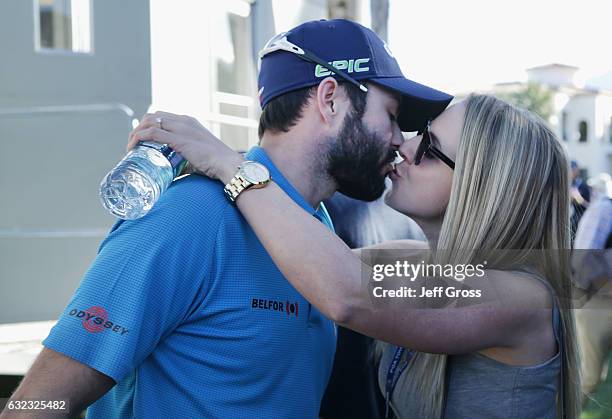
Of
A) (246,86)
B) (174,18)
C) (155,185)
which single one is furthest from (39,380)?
(246,86)

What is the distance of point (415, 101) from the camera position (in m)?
2.42

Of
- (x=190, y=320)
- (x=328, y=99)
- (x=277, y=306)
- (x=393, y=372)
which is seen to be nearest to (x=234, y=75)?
(x=328, y=99)

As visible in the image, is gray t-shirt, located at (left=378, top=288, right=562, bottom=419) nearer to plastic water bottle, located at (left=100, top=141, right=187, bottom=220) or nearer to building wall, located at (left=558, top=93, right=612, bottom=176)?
plastic water bottle, located at (left=100, top=141, right=187, bottom=220)

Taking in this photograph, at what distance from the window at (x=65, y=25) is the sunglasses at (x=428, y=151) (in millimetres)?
6600

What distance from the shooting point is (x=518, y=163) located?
2221 mm

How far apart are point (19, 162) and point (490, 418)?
22.5ft

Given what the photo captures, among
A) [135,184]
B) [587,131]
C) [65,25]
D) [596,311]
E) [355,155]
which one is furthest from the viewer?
[587,131]

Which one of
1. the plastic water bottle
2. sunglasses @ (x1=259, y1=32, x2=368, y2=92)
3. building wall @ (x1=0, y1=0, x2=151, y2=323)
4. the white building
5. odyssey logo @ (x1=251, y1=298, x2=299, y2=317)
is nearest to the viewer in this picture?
the plastic water bottle

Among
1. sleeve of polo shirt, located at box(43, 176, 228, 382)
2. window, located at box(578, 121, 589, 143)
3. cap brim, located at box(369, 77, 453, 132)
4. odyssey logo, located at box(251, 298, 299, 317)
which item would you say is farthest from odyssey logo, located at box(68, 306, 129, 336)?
window, located at box(578, 121, 589, 143)

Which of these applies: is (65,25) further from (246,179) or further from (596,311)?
(246,179)

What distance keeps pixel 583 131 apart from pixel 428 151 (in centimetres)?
4446

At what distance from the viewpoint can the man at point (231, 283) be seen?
1769mm

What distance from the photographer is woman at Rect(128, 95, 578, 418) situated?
6.39ft

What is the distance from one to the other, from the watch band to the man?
10mm
